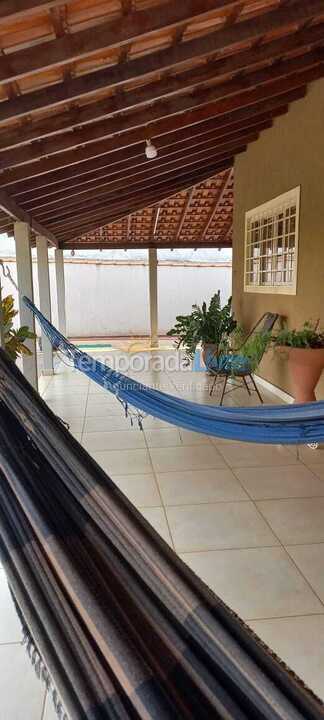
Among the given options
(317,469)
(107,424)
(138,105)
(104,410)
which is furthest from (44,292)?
(317,469)

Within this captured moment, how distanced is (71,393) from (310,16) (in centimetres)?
358

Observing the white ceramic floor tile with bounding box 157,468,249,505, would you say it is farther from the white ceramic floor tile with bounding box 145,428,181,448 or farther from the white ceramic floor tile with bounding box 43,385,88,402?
the white ceramic floor tile with bounding box 43,385,88,402

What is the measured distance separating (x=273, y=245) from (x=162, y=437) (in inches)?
90.6

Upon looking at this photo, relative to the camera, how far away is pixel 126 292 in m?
10.4

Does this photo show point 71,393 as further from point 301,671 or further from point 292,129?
point 301,671

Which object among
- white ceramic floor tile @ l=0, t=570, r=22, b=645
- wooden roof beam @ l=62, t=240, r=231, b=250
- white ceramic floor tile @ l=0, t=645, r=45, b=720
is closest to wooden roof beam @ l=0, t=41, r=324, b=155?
white ceramic floor tile @ l=0, t=570, r=22, b=645

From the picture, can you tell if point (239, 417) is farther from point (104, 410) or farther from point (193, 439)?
point (104, 410)

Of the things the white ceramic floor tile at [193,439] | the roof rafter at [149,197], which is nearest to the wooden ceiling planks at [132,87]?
the roof rafter at [149,197]

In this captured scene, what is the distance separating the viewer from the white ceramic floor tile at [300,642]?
1344mm

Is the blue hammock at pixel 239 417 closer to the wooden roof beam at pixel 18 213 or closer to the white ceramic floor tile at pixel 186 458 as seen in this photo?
the white ceramic floor tile at pixel 186 458

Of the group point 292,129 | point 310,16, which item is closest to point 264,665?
point 310,16

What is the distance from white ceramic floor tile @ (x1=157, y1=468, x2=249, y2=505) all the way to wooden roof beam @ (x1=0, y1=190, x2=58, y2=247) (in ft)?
7.58

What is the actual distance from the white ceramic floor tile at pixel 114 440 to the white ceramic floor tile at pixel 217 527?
38.0 inches

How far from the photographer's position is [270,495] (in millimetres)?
2426
